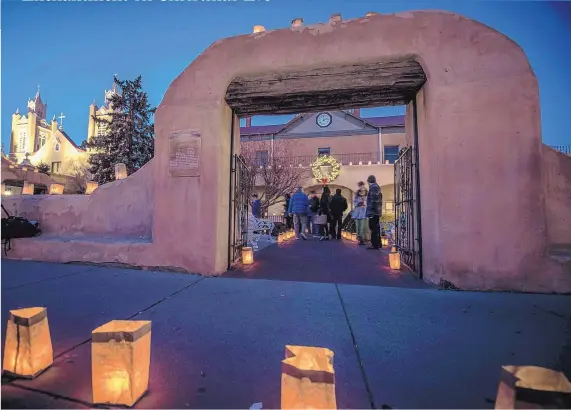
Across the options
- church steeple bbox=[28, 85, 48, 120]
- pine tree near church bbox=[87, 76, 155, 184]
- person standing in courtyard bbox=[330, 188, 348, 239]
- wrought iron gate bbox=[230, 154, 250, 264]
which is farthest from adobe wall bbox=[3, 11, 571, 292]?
church steeple bbox=[28, 85, 48, 120]

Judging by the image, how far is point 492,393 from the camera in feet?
5.33

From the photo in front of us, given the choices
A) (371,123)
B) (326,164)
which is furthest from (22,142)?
(371,123)

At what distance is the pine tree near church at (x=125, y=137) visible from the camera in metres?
18.8

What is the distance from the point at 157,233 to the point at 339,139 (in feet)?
67.8

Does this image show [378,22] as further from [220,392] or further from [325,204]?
[325,204]

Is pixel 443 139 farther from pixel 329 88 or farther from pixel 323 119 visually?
pixel 323 119

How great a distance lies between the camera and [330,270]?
16.7 ft

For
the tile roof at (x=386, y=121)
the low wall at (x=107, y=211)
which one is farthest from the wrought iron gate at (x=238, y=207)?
the tile roof at (x=386, y=121)

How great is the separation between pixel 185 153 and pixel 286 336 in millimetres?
3649

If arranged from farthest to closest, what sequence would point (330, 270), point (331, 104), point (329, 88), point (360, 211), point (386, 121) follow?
point (386, 121), point (360, 211), point (331, 104), point (330, 270), point (329, 88)

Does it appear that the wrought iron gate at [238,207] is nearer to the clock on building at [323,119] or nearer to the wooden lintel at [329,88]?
the wooden lintel at [329,88]

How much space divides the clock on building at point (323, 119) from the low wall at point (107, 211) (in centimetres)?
2011

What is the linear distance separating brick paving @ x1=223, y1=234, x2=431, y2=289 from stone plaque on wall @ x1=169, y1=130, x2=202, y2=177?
1933mm

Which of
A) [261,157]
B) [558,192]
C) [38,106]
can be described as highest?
[38,106]
